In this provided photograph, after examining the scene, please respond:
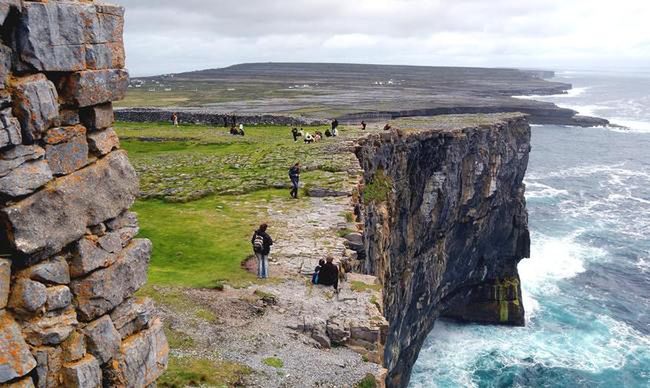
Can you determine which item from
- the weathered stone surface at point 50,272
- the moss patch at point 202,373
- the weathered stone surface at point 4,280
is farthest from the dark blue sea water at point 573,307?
the weathered stone surface at point 4,280

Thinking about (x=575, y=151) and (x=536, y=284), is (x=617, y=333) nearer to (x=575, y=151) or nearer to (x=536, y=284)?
(x=536, y=284)

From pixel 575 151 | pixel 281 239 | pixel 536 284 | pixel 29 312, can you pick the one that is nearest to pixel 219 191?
pixel 281 239

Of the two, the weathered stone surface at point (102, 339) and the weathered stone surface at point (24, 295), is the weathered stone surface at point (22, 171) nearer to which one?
the weathered stone surface at point (24, 295)

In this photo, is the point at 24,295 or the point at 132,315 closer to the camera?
the point at 24,295

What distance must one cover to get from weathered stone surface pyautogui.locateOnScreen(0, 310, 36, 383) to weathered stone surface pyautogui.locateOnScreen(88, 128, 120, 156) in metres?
3.14

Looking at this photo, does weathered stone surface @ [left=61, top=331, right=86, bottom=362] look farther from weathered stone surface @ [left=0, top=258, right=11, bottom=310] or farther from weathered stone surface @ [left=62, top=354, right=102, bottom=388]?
weathered stone surface @ [left=0, top=258, right=11, bottom=310]

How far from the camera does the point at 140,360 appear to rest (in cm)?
1142

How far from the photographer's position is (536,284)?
65625mm

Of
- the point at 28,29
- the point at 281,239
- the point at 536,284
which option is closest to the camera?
the point at 28,29

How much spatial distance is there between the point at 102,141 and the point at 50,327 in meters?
3.32

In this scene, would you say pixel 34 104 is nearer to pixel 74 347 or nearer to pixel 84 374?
pixel 74 347

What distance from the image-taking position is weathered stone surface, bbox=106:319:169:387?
1077 cm

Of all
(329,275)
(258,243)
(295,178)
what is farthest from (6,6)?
(295,178)

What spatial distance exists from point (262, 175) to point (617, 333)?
35.3 metres
